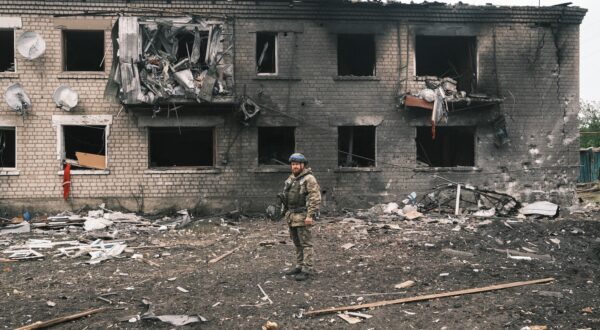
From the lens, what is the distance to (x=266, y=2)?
557 inches

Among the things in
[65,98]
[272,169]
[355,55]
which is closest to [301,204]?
[272,169]

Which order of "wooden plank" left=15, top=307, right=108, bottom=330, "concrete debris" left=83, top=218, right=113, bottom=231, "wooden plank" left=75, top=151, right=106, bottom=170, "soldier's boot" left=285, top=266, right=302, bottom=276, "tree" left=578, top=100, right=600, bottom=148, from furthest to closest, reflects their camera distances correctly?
"tree" left=578, top=100, right=600, bottom=148
"wooden plank" left=75, top=151, right=106, bottom=170
"concrete debris" left=83, top=218, right=113, bottom=231
"soldier's boot" left=285, top=266, right=302, bottom=276
"wooden plank" left=15, top=307, right=108, bottom=330

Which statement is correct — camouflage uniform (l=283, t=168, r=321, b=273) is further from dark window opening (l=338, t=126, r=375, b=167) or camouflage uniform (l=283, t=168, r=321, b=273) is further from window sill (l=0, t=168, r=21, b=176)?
window sill (l=0, t=168, r=21, b=176)

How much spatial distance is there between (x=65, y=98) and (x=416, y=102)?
10012mm

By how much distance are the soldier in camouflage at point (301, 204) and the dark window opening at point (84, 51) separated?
10.1 meters

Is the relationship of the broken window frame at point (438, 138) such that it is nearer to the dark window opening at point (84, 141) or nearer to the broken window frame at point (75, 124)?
the broken window frame at point (75, 124)

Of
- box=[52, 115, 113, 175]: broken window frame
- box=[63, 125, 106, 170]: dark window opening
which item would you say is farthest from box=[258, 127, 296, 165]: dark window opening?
box=[63, 125, 106, 170]: dark window opening

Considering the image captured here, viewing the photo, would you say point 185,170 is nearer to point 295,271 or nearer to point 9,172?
point 9,172

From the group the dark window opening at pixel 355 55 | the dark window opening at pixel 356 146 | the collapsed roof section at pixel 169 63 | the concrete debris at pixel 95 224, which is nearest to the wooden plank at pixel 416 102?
the dark window opening at pixel 356 146

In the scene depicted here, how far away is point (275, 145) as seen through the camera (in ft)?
49.7

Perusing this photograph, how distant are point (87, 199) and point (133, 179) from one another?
139 cm

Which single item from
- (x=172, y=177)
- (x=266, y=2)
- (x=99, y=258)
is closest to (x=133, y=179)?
(x=172, y=177)

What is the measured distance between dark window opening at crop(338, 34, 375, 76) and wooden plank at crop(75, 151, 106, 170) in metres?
7.88

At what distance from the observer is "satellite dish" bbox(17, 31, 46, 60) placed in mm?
13523
